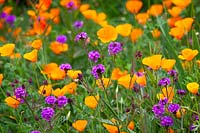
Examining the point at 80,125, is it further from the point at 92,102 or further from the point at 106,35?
the point at 106,35

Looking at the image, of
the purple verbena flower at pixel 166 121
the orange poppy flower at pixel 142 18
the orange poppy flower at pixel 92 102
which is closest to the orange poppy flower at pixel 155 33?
the orange poppy flower at pixel 142 18

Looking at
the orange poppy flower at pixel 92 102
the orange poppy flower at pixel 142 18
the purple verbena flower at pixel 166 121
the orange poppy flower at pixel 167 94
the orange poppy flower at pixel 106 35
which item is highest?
the orange poppy flower at pixel 106 35

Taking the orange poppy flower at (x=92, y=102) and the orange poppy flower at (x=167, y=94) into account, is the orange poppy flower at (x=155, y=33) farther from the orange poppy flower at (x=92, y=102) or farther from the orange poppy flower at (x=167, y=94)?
the orange poppy flower at (x=92, y=102)

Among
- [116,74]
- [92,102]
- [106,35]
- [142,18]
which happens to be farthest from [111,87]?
[142,18]

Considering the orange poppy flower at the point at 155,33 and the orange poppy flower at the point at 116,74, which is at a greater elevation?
the orange poppy flower at the point at 155,33

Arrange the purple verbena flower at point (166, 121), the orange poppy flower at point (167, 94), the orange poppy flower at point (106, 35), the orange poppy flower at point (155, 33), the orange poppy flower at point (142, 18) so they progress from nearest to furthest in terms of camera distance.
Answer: the purple verbena flower at point (166, 121), the orange poppy flower at point (167, 94), the orange poppy flower at point (106, 35), the orange poppy flower at point (155, 33), the orange poppy flower at point (142, 18)

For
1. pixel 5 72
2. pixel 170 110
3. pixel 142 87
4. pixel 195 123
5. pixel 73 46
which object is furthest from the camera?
pixel 73 46

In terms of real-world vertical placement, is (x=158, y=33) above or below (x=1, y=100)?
above

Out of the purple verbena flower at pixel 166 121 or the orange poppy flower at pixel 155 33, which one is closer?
the purple verbena flower at pixel 166 121

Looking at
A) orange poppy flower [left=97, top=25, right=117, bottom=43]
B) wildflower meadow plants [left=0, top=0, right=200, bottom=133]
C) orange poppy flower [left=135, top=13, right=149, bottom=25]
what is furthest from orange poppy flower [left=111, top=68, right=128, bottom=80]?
orange poppy flower [left=135, top=13, right=149, bottom=25]

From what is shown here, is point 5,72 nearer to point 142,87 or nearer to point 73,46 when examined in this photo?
point 73,46

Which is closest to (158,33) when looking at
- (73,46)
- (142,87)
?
(73,46)
